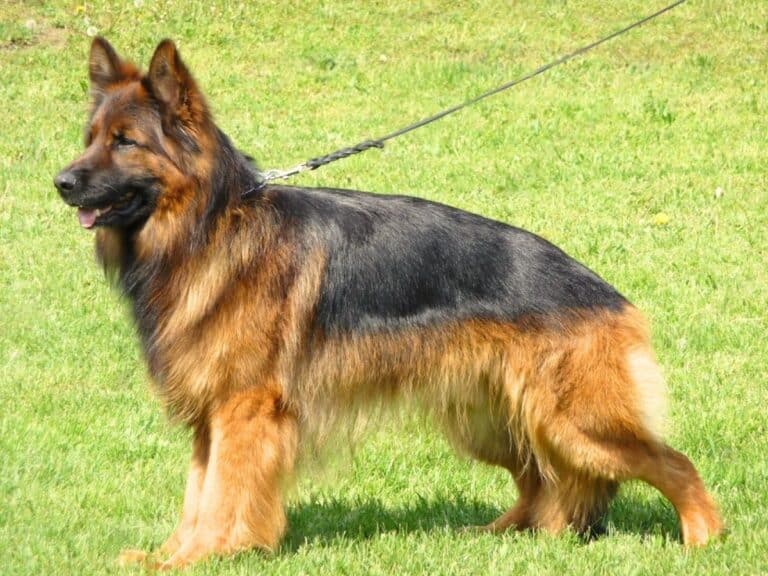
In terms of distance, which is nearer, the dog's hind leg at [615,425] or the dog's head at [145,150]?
the dog's head at [145,150]

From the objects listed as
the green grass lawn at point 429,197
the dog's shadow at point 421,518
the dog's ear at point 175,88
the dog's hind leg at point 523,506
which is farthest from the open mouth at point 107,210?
the dog's hind leg at point 523,506

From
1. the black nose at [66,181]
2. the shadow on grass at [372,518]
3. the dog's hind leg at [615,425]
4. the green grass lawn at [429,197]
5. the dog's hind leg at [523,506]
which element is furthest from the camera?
A: the dog's hind leg at [523,506]

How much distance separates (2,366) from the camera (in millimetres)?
7859

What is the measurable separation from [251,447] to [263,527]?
0.36 metres

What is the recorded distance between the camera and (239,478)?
516 cm

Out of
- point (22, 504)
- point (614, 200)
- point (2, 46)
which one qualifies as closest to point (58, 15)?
point (2, 46)

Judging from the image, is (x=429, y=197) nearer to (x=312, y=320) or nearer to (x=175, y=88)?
(x=312, y=320)

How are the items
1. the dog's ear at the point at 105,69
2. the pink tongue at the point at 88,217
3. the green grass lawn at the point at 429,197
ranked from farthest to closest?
the green grass lawn at the point at 429,197
the dog's ear at the point at 105,69
the pink tongue at the point at 88,217

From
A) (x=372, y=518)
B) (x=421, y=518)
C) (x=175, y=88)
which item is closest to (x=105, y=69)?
(x=175, y=88)

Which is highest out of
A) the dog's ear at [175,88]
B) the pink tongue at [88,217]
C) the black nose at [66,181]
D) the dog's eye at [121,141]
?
the dog's ear at [175,88]

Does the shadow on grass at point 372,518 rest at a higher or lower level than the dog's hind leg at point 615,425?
lower

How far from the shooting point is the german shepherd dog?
5.14 meters

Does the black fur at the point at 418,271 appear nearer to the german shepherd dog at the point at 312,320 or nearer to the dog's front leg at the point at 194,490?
the german shepherd dog at the point at 312,320

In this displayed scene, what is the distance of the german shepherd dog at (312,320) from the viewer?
5.14 meters
